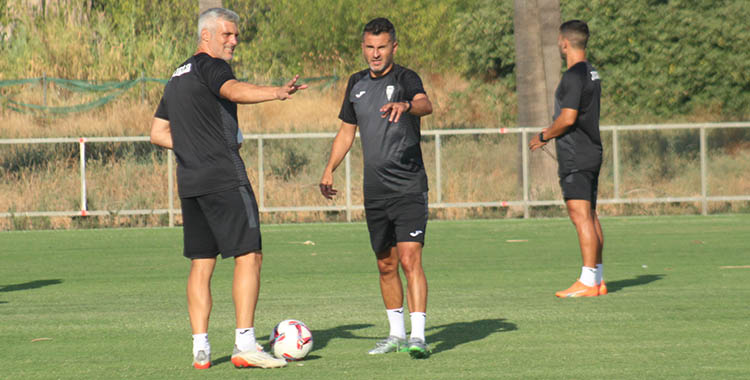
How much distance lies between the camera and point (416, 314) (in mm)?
7023

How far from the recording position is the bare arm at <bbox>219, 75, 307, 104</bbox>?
248 inches

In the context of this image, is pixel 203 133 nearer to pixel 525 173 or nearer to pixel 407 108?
pixel 407 108

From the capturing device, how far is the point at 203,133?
6.72 m

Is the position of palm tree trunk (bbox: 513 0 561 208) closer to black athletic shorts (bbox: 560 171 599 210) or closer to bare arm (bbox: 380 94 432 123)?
black athletic shorts (bbox: 560 171 599 210)

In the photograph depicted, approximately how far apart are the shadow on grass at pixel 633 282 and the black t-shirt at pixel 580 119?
1227 millimetres

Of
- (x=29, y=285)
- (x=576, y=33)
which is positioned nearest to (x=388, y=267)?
(x=576, y=33)

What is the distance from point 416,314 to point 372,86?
1.50m

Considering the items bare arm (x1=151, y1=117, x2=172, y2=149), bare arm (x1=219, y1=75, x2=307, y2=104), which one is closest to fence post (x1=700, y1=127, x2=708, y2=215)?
bare arm (x1=151, y1=117, x2=172, y2=149)

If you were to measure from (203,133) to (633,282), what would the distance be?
5.60 meters

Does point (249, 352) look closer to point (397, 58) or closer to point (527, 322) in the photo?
point (527, 322)

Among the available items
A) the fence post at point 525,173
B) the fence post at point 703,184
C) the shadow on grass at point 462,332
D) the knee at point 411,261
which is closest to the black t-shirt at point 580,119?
the shadow on grass at point 462,332

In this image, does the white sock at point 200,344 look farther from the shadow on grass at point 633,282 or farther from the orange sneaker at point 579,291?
the shadow on grass at point 633,282

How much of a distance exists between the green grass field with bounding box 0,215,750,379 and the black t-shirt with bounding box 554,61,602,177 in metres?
1.22

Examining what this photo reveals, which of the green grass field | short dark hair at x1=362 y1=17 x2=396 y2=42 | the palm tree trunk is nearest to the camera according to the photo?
the green grass field
